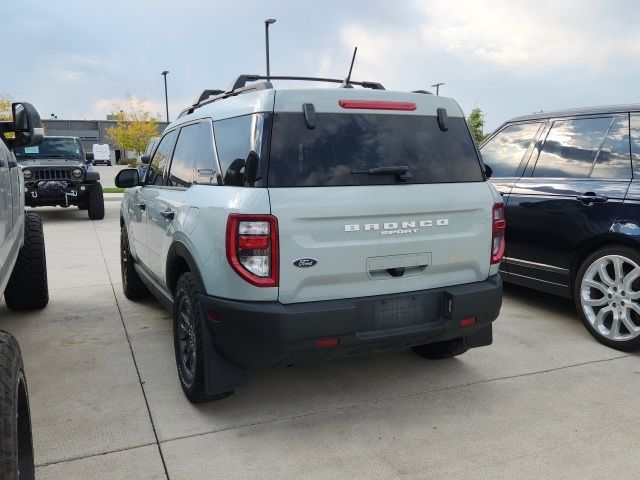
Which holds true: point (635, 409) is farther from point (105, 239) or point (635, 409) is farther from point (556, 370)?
point (105, 239)

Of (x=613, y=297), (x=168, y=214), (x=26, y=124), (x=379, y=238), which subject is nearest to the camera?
(x=379, y=238)

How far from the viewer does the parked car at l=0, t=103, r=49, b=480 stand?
1.68 meters

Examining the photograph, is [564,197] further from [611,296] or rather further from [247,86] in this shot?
[247,86]

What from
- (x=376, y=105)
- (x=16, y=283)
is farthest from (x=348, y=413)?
(x=16, y=283)

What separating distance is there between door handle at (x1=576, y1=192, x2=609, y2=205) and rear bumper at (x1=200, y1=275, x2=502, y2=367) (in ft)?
5.46

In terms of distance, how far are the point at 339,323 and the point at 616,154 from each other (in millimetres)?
2943

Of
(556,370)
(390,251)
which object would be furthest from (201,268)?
(556,370)

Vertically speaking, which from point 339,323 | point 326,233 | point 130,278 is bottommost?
point 130,278

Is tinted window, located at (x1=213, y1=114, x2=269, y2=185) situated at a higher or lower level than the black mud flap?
higher

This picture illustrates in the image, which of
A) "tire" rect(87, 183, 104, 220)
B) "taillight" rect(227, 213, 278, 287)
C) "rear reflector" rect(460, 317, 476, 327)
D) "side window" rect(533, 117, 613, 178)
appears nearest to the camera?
"taillight" rect(227, 213, 278, 287)

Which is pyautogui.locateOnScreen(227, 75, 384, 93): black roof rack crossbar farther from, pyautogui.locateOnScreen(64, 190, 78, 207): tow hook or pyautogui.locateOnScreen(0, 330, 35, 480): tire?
pyautogui.locateOnScreen(64, 190, 78, 207): tow hook

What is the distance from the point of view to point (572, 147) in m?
4.71

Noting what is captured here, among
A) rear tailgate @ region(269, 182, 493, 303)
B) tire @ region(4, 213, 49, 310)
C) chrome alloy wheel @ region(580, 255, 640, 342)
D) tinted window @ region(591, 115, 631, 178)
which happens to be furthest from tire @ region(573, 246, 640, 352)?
tire @ region(4, 213, 49, 310)

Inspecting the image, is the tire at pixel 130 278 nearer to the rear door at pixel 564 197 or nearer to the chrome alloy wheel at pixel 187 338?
the chrome alloy wheel at pixel 187 338
